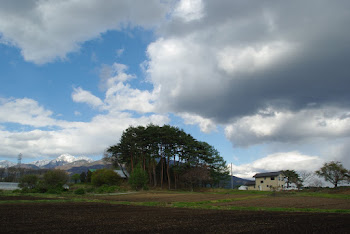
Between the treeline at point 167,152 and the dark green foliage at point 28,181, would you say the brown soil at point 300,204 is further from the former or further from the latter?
the dark green foliage at point 28,181

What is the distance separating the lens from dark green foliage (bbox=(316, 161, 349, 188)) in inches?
2656

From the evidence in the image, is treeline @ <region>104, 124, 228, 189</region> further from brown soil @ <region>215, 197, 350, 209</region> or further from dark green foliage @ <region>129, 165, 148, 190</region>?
brown soil @ <region>215, 197, 350, 209</region>

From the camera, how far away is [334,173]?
69.1 metres

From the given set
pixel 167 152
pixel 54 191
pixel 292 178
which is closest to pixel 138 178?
pixel 167 152

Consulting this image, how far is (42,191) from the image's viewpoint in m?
57.1

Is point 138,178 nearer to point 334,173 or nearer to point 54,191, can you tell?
point 54,191

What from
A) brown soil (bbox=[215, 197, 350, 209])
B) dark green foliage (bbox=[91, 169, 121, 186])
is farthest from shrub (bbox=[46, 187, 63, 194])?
Answer: brown soil (bbox=[215, 197, 350, 209])

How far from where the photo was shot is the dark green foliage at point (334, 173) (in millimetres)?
67450

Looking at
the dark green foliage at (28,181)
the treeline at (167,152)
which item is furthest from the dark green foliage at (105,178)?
the dark green foliage at (28,181)

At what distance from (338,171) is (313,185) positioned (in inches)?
661

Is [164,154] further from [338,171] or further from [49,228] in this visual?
[49,228]

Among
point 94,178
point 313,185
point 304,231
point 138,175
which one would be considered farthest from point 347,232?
point 313,185

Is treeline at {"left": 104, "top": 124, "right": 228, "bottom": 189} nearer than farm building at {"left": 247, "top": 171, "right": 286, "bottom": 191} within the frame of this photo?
Yes

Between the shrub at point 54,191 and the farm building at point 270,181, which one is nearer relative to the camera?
the shrub at point 54,191
